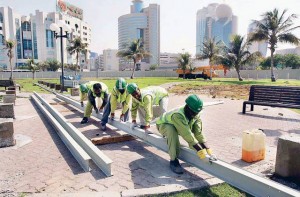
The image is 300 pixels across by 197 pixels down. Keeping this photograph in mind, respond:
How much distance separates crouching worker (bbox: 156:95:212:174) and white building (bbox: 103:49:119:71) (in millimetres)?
164393

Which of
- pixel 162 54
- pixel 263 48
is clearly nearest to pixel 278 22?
pixel 162 54

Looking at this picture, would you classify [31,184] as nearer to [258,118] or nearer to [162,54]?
[258,118]

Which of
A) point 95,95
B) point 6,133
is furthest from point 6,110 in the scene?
point 95,95

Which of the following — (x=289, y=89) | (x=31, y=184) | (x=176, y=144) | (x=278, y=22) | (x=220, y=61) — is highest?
(x=278, y=22)

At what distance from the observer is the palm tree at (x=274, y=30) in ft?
97.0

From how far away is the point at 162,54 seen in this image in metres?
181

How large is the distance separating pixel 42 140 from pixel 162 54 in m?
179

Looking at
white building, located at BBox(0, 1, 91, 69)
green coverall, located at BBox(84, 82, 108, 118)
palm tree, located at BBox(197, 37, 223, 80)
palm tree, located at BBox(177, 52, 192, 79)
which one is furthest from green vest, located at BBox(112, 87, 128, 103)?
white building, located at BBox(0, 1, 91, 69)

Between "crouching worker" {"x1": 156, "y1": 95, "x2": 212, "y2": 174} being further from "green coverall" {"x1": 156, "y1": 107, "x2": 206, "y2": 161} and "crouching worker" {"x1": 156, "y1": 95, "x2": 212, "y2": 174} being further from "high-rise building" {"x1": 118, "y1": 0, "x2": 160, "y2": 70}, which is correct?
"high-rise building" {"x1": 118, "y1": 0, "x2": 160, "y2": 70}

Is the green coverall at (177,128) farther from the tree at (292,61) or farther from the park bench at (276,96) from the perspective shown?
the tree at (292,61)

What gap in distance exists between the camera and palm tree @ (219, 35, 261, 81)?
33.7 m

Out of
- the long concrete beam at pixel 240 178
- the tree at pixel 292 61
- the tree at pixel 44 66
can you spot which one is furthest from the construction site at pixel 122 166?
the tree at pixel 292 61

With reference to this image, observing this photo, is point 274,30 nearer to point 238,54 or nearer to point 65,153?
point 238,54

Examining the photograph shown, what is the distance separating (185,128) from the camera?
11.7 ft
